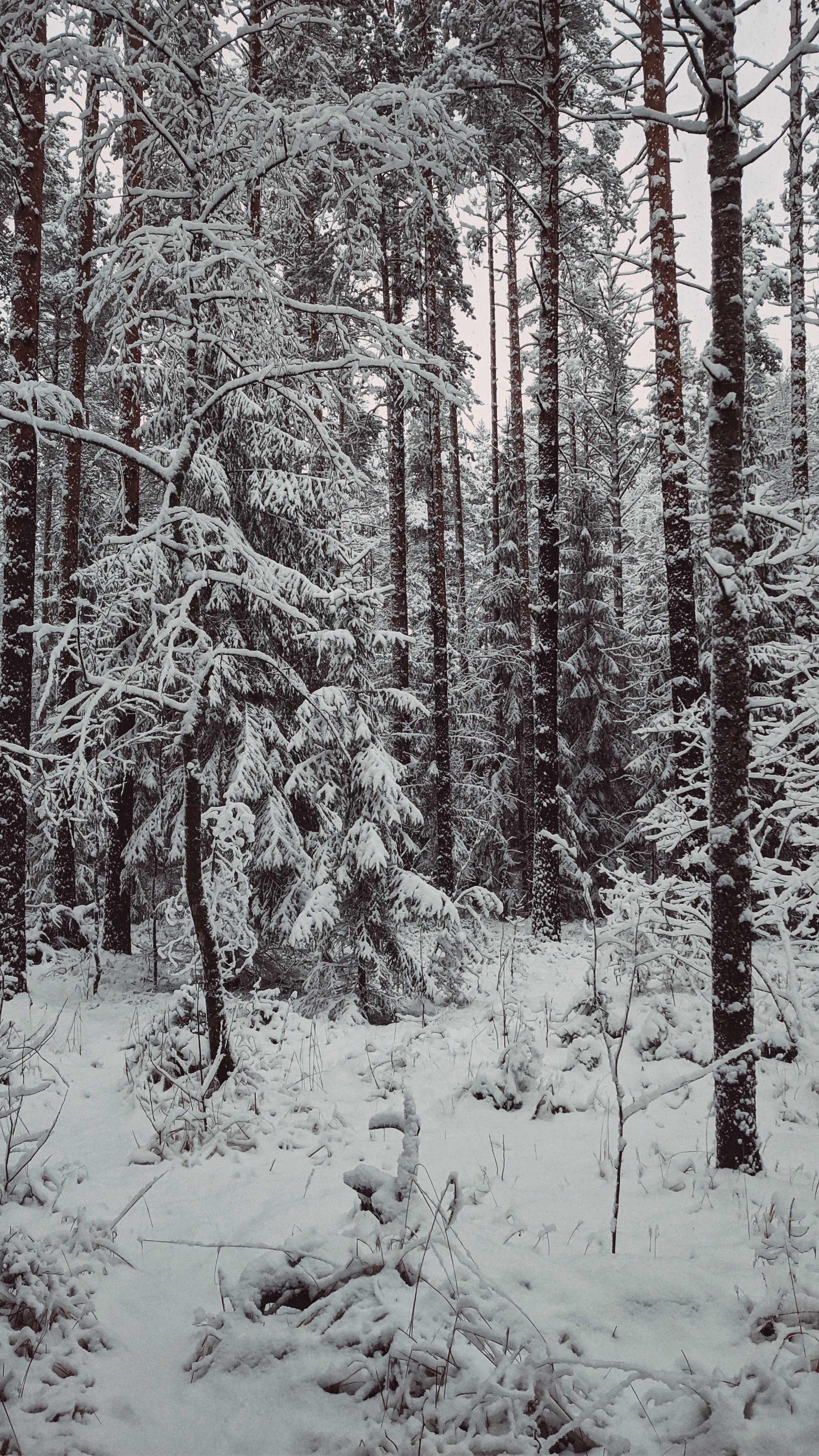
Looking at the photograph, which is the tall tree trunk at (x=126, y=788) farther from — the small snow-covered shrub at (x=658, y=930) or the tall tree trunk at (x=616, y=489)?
the tall tree trunk at (x=616, y=489)

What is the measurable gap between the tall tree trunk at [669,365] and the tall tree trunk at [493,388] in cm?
673

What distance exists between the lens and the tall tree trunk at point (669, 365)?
868 cm

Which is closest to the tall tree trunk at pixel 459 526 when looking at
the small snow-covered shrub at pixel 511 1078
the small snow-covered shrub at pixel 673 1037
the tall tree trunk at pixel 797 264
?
the tall tree trunk at pixel 797 264

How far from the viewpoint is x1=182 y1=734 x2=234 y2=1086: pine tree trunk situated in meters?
5.03

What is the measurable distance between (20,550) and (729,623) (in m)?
7.96

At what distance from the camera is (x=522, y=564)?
56.5ft

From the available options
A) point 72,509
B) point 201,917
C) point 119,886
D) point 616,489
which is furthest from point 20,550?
point 616,489

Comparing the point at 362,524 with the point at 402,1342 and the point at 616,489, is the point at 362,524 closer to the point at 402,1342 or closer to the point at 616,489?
the point at 616,489

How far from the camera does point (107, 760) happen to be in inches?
221

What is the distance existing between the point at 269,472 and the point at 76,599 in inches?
159

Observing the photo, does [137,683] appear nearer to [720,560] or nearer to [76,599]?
[76,599]

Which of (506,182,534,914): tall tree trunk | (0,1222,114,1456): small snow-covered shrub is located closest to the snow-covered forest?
(0,1222,114,1456): small snow-covered shrub

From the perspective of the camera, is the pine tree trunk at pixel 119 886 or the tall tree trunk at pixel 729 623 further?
the pine tree trunk at pixel 119 886

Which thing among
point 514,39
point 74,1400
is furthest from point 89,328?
point 74,1400
